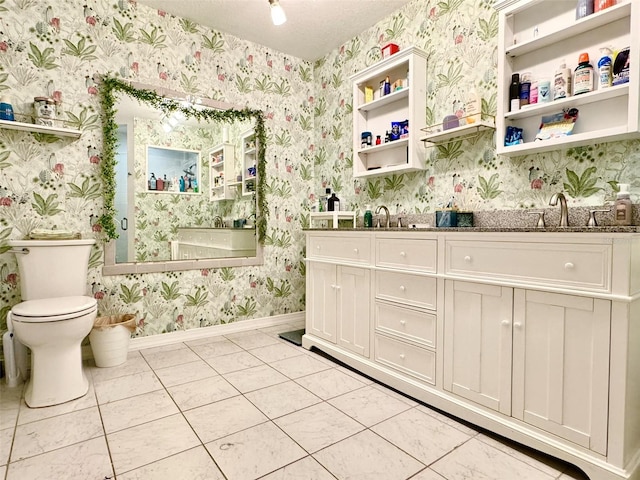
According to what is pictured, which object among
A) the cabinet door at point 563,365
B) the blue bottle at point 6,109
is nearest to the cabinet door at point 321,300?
the cabinet door at point 563,365

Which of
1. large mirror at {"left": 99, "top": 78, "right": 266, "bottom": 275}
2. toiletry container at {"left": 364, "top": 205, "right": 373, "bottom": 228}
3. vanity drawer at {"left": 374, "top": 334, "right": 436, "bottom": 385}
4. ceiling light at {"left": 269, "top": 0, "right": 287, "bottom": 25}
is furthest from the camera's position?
toiletry container at {"left": 364, "top": 205, "right": 373, "bottom": 228}

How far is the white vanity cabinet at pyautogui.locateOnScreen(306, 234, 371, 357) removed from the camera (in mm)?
2404

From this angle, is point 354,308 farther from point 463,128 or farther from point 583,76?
point 583,76

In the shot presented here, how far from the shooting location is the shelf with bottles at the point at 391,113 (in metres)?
2.60

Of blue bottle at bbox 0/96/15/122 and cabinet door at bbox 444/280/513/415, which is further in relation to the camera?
blue bottle at bbox 0/96/15/122

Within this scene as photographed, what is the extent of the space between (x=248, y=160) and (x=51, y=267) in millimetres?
1809

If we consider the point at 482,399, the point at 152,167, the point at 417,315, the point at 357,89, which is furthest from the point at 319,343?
the point at 357,89

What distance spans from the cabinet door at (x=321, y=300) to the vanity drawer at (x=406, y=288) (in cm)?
49

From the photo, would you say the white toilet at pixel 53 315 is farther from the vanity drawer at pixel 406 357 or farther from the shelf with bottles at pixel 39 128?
the vanity drawer at pixel 406 357

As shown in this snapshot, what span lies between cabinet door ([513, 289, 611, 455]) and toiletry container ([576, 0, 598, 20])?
1394mm

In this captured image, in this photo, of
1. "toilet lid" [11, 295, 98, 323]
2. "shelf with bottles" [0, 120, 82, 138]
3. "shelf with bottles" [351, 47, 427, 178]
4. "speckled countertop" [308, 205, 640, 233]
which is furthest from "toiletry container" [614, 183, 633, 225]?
"shelf with bottles" [0, 120, 82, 138]

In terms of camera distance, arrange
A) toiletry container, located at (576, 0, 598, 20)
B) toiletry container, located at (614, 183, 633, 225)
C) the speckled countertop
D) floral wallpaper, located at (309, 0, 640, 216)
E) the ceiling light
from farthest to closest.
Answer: the ceiling light
floral wallpaper, located at (309, 0, 640, 216)
toiletry container, located at (576, 0, 598, 20)
toiletry container, located at (614, 183, 633, 225)
the speckled countertop

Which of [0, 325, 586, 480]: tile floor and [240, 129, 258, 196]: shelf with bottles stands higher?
[240, 129, 258, 196]: shelf with bottles

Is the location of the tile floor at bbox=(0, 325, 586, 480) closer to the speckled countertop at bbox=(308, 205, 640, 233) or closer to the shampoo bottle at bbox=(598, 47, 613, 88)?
the speckled countertop at bbox=(308, 205, 640, 233)
